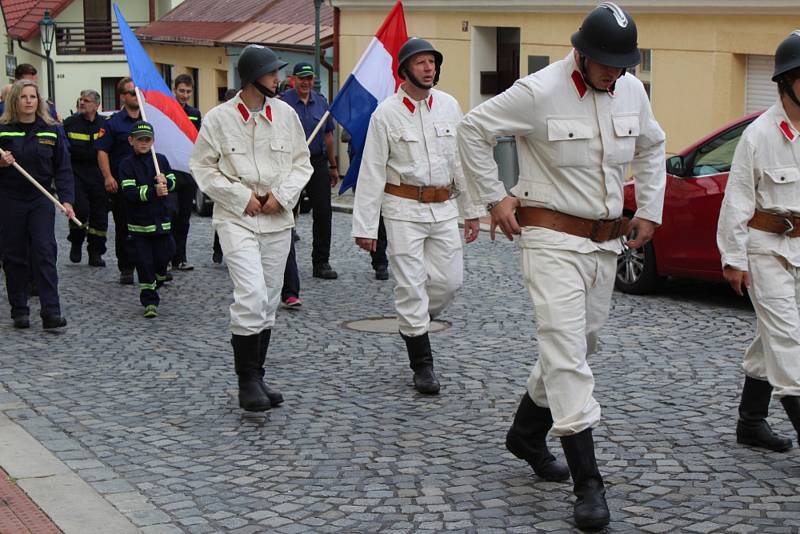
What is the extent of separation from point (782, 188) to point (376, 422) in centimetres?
249

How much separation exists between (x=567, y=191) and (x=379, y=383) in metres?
3.01

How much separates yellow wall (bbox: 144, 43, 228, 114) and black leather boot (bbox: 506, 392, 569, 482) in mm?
29597

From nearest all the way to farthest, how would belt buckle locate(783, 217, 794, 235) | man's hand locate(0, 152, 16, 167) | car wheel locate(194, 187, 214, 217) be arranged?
belt buckle locate(783, 217, 794, 235)
man's hand locate(0, 152, 16, 167)
car wheel locate(194, 187, 214, 217)

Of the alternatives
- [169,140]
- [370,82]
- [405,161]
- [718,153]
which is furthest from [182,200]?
[405,161]

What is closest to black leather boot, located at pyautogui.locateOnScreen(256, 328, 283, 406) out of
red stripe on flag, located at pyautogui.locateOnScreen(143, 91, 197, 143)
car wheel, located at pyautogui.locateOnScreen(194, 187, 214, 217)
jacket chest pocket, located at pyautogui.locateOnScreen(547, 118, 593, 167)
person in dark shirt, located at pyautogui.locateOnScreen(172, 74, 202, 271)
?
jacket chest pocket, located at pyautogui.locateOnScreen(547, 118, 593, 167)

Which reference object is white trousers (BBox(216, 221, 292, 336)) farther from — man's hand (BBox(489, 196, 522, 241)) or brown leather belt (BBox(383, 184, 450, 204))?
man's hand (BBox(489, 196, 522, 241))

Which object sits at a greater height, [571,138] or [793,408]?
[571,138]

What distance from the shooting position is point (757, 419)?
709 centimetres

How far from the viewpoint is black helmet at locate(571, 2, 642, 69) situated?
5922 mm

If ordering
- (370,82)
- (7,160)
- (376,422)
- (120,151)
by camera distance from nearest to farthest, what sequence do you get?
(376,422) → (7,160) → (370,82) → (120,151)

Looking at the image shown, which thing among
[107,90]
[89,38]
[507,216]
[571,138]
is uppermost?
[89,38]

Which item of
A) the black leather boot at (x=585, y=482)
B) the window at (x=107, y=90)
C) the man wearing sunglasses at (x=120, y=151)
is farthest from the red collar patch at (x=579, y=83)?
the window at (x=107, y=90)

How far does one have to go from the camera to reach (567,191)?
20.3ft

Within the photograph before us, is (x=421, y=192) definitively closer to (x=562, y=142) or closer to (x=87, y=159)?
(x=562, y=142)
